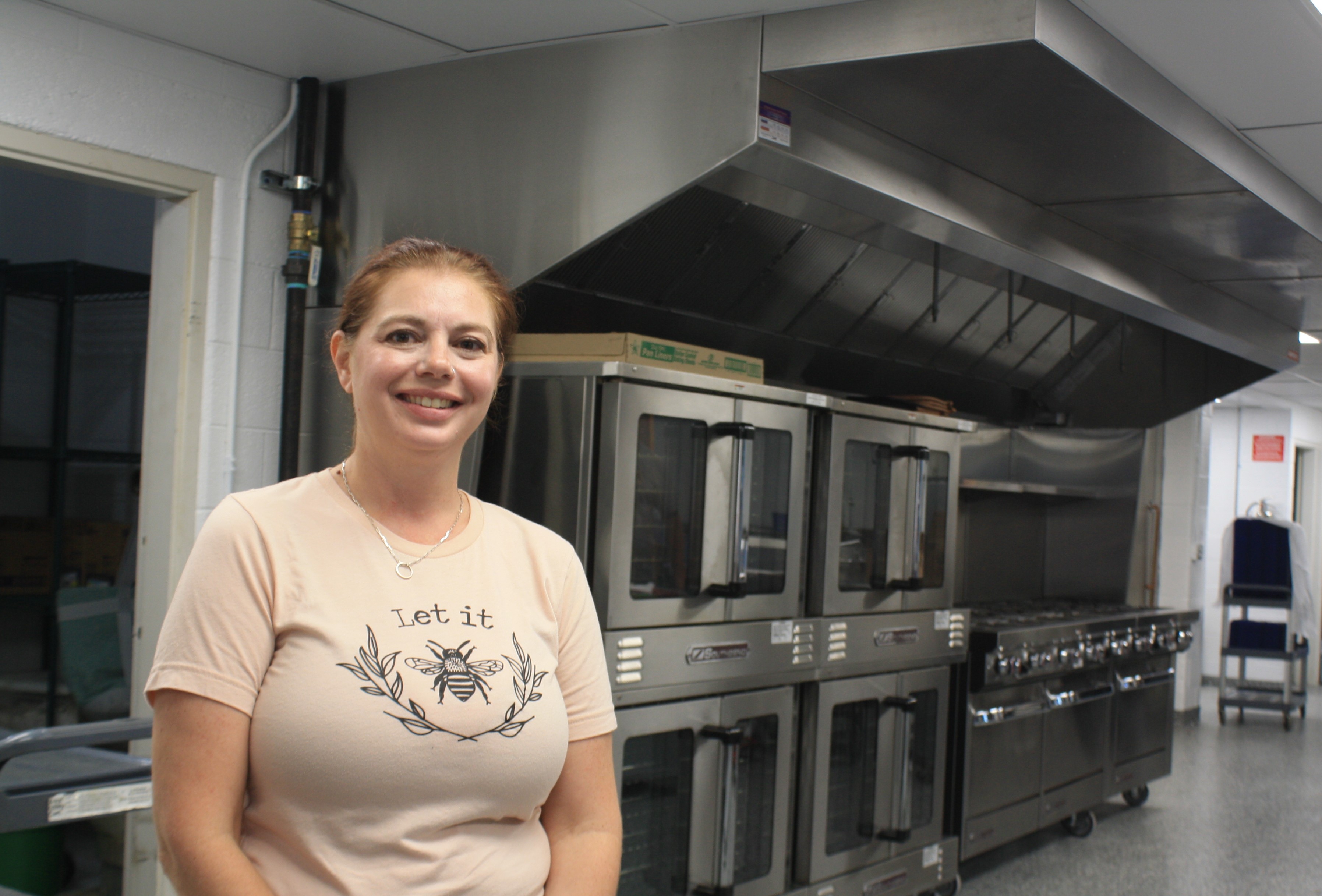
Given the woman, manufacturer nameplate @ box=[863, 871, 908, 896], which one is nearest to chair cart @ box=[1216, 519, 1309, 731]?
manufacturer nameplate @ box=[863, 871, 908, 896]

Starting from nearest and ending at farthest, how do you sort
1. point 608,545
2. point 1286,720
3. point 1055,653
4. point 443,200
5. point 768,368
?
point 608,545 < point 443,200 < point 768,368 < point 1055,653 < point 1286,720

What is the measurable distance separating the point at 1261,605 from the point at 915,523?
578 cm

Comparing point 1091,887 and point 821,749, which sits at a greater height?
point 821,749

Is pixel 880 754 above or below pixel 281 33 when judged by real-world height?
below

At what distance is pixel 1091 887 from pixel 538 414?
2928mm

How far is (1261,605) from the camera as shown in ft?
27.2

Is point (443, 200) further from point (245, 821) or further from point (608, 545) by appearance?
point (245, 821)

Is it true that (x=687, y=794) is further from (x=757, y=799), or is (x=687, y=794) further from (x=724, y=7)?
(x=724, y=7)

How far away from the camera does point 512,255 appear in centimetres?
286

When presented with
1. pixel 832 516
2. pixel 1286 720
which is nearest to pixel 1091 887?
pixel 832 516

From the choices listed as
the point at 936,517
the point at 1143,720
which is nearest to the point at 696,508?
the point at 936,517

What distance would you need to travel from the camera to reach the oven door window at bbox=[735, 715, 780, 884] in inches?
128

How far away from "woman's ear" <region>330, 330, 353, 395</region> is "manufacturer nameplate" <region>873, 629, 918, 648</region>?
2547 millimetres

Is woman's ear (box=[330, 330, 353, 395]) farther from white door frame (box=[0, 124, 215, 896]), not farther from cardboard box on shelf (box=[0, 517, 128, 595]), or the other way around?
cardboard box on shelf (box=[0, 517, 128, 595])
